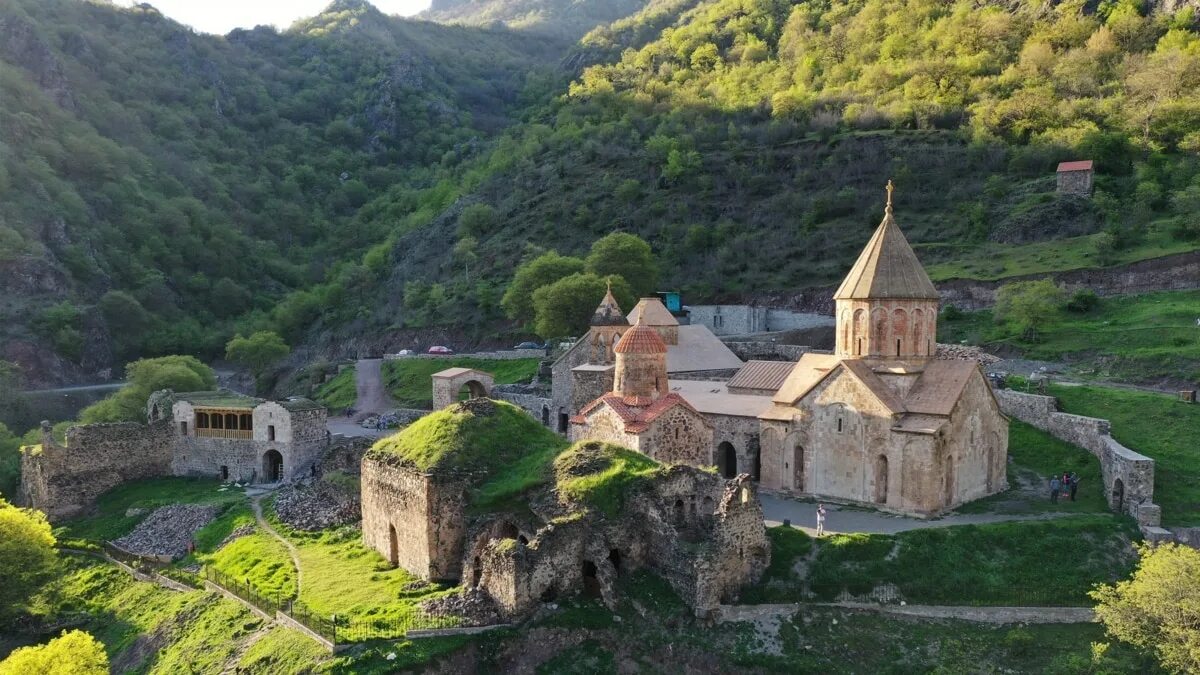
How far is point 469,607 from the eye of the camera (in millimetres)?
18016

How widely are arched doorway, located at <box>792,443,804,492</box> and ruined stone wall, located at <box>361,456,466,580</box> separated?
36.2ft

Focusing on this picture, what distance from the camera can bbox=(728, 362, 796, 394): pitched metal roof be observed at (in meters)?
31.4

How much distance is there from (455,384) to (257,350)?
20.9 metres

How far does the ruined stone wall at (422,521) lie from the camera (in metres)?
20.3

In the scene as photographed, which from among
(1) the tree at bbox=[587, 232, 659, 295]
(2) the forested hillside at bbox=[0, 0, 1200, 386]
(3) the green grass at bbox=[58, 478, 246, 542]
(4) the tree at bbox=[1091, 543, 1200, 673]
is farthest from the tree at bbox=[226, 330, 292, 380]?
(4) the tree at bbox=[1091, 543, 1200, 673]

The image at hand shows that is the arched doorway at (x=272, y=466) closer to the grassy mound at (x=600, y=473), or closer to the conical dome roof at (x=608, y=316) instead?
the conical dome roof at (x=608, y=316)

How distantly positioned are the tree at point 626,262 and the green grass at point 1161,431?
2720 cm

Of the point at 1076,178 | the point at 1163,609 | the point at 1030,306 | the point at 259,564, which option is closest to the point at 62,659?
the point at 259,564

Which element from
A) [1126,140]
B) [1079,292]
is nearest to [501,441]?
[1079,292]

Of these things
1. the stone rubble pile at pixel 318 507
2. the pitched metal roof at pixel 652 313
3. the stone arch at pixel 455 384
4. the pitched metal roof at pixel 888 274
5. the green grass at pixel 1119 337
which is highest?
the pitched metal roof at pixel 888 274

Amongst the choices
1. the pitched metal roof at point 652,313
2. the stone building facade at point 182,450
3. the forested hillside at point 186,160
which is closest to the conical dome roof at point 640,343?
the pitched metal roof at point 652,313

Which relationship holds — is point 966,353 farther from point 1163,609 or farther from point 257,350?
point 257,350

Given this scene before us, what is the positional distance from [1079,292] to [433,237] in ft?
184

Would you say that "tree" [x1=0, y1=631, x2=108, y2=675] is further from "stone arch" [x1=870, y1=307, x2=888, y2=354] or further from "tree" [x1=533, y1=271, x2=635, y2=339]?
"tree" [x1=533, y1=271, x2=635, y2=339]
